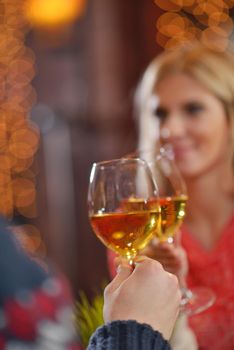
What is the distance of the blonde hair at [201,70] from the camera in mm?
2242

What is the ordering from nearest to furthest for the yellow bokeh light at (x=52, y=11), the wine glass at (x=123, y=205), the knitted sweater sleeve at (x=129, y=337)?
the knitted sweater sleeve at (x=129, y=337)
the wine glass at (x=123, y=205)
the yellow bokeh light at (x=52, y=11)

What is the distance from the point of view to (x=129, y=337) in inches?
32.1

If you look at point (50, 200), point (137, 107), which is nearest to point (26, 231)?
point (50, 200)

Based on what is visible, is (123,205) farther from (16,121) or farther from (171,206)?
(16,121)

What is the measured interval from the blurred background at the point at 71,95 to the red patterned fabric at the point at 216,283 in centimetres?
229

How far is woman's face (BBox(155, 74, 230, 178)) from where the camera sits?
2156 millimetres

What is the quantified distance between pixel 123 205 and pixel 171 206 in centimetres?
26

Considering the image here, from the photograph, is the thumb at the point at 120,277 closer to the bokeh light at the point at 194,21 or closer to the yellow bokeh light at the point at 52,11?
the yellow bokeh light at the point at 52,11

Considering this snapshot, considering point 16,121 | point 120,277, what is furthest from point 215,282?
point 16,121

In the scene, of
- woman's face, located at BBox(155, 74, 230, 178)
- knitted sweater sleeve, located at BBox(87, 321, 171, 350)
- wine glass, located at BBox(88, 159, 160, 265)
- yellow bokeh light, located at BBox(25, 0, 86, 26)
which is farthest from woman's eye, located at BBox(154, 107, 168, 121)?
yellow bokeh light, located at BBox(25, 0, 86, 26)

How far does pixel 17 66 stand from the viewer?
169 inches

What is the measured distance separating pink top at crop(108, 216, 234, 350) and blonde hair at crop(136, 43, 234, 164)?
39cm

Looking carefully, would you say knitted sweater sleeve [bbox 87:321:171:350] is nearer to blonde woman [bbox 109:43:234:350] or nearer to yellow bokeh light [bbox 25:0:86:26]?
blonde woman [bbox 109:43:234:350]

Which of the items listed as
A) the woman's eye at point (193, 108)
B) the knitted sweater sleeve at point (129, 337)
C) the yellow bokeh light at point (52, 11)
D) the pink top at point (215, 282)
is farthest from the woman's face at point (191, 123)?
the yellow bokeh light at point (52, 11)
